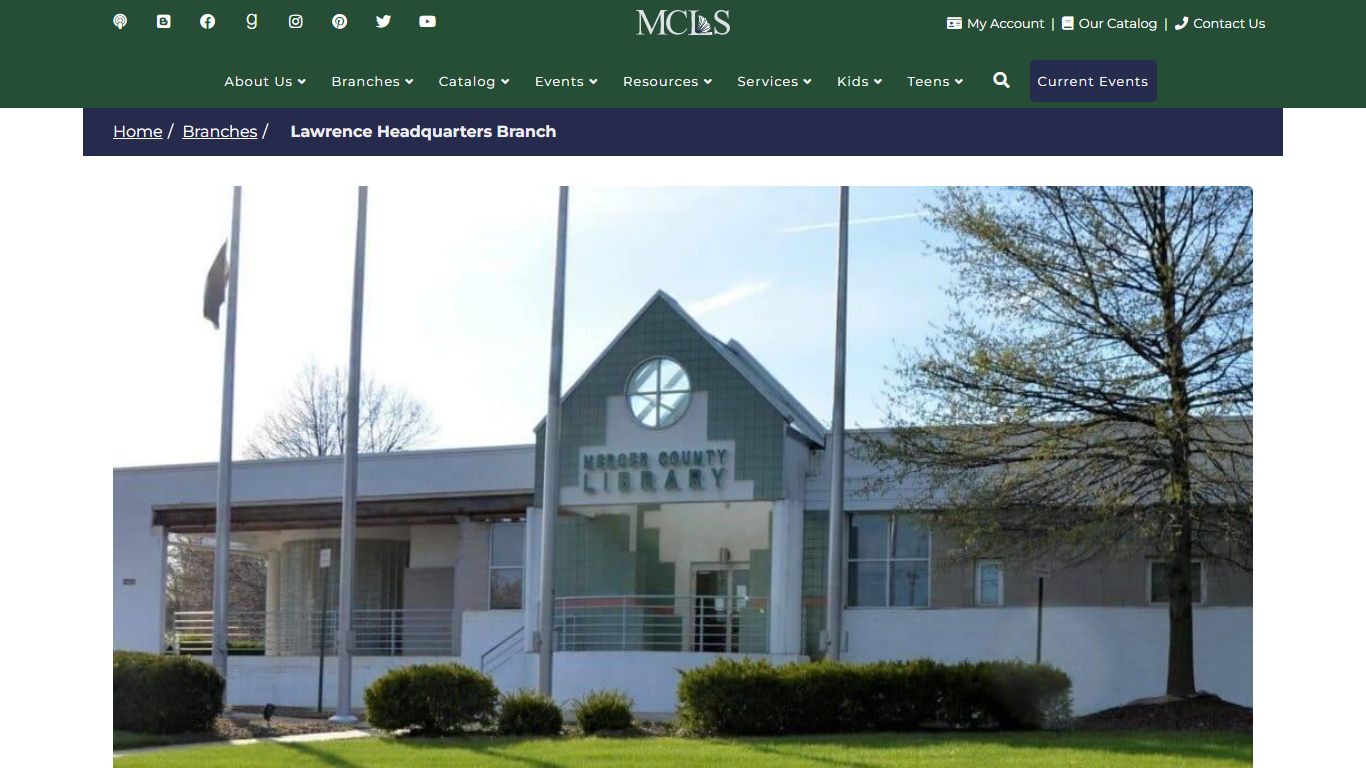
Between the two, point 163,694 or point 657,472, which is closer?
point 163,694

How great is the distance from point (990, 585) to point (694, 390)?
566 centimetres

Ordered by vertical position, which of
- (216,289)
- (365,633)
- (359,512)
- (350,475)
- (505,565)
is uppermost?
(216,289)

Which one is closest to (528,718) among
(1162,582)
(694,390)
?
(694,390)

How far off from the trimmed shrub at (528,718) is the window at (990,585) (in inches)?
364

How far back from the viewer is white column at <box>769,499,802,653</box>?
2541 cm

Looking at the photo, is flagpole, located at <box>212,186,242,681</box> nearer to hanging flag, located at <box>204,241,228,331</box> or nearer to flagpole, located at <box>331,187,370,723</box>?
hanging flag, located at <box>204,241,228,331</box>

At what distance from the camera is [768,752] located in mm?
15094

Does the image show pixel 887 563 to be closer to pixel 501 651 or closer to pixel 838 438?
pixel 838 438

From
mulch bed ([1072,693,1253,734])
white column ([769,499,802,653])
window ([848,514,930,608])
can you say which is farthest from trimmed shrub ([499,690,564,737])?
window ([848,514,930,608])

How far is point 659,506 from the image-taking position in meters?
27.4

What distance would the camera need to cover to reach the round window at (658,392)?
26.0 meters
